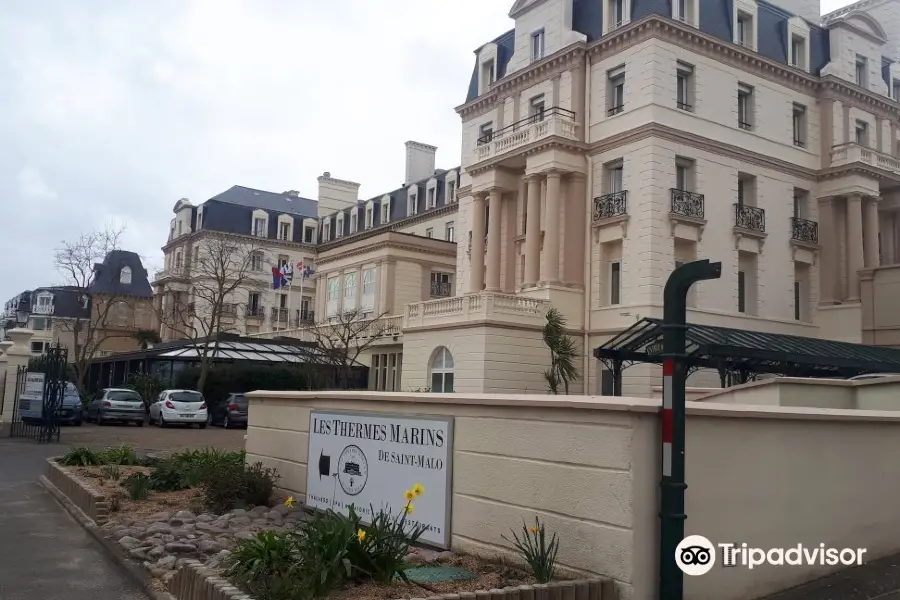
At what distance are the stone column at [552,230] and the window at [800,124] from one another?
10681 millimetres

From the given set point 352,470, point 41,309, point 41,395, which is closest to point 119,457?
point 352,470

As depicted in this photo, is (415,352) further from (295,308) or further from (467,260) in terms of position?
(295,308)

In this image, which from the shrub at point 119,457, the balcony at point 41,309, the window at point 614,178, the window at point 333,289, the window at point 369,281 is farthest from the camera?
the balcony at point 41,309

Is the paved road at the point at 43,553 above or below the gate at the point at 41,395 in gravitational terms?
below

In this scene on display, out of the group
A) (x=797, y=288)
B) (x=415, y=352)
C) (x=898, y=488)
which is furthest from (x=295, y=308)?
(x=898, y=488)

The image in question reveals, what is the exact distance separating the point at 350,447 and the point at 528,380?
2069 cm

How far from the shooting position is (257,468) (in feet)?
34.3

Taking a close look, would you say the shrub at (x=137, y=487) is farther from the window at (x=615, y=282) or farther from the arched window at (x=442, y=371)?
the window at (x=615, y=282)

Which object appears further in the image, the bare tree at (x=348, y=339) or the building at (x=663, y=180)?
the bare tree at (x=348, y=339)

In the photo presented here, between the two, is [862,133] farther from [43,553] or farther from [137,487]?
[43,553]

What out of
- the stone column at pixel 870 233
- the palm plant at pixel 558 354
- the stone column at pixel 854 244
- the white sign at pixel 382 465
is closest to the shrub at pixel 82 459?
the white sign at pixel 382 465

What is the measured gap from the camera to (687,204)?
95.7ft

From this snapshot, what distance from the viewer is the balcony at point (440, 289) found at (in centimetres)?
4669

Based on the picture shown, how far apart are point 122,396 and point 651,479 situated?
3059 centimetres
